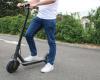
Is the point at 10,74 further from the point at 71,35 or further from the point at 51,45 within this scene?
the point at 71,35

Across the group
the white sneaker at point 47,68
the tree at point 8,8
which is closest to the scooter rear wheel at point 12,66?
the white sneaker at point 47,68

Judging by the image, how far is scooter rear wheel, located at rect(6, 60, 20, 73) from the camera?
586 centimetres

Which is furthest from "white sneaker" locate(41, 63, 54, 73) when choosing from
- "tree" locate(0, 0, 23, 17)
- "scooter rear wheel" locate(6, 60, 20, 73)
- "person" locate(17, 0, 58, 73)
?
"tree" locate(0, 0, 23, 17)

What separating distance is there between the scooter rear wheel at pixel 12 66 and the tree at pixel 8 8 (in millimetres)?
30256

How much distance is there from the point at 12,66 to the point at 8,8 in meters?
31.4

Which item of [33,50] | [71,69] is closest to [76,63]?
[71,69]

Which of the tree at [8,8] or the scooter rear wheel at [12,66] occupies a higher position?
the scooter rear wheel at [12,66]

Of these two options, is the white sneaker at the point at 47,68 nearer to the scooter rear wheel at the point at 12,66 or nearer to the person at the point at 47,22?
the person at the point at 47,22

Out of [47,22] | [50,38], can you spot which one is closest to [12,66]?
[50,38]

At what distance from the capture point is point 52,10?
6.04 m

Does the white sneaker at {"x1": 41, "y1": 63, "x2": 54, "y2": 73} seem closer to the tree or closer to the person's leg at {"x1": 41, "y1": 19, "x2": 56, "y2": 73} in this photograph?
the person's leg at {"x1": 41, "y1": 19, "x2": 56, "y2": 73}

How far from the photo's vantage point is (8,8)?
121 feet

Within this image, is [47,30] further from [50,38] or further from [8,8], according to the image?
[8,8]

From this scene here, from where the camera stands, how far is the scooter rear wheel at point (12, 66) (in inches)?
231
